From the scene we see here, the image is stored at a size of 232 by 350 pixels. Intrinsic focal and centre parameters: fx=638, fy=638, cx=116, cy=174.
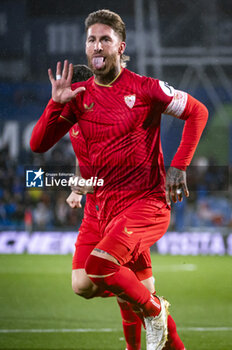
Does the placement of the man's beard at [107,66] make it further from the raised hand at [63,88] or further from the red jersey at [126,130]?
the raised hand at [63,88]

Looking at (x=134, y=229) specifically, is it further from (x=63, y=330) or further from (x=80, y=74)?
(x=63, y=330)

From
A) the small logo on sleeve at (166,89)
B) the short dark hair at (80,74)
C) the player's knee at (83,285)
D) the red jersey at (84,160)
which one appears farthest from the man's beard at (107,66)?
the player's knee at (83,285)

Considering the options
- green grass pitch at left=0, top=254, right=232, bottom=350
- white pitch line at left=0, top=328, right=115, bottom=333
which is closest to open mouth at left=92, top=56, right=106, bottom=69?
green grass pitch at left=0, top=254, right=232, bottom=350

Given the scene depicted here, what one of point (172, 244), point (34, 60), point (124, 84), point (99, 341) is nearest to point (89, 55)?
point (124, 84)

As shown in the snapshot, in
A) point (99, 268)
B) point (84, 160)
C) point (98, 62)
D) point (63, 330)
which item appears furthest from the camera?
point (63, 330)

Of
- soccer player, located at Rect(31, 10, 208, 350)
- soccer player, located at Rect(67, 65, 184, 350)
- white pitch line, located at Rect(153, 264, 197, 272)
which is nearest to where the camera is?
soccer player, located at Rect(31, 10, 208, 350)

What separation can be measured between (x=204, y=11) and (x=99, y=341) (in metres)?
→ 10.3

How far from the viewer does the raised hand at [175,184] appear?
342 cm

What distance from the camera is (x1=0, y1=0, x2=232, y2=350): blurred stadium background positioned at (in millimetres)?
5543

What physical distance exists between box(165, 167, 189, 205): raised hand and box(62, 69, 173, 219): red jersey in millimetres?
70

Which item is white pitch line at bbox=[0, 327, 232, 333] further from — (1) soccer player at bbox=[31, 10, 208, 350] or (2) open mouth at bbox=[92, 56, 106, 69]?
(2) open mouth at bbox=[92, 56, 106, 69]

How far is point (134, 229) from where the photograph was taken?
330 centimetres

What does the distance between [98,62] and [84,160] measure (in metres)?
0.66

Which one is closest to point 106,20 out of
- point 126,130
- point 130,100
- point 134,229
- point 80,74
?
point 130,100
